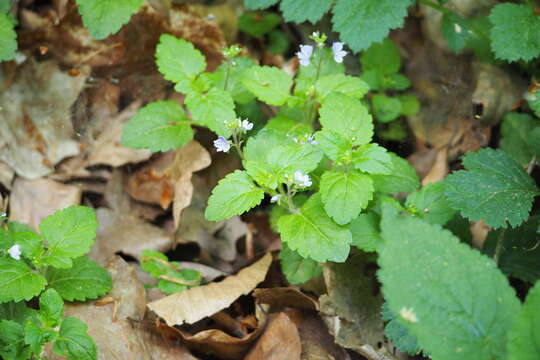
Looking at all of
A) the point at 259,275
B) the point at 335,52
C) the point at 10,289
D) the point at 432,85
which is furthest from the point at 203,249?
the point at 432,85

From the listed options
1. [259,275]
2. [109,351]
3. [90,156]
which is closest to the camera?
[109,351]

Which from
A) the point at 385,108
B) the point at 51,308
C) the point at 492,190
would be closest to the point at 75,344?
the point at 51,308

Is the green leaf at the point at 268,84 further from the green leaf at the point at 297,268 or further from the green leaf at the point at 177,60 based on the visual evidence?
the green leaf at the point at 297,268

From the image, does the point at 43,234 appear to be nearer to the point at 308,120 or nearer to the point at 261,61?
the point at 308,120

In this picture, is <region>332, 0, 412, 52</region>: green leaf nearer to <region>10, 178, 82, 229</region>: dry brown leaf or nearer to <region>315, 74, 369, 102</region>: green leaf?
<region>315, 74, 369, 102</region>: green leaf

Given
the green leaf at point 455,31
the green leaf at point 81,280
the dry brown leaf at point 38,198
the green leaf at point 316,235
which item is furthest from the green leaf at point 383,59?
the green leaf at point 81,280

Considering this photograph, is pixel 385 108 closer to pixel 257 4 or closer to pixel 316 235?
pixel 257 4

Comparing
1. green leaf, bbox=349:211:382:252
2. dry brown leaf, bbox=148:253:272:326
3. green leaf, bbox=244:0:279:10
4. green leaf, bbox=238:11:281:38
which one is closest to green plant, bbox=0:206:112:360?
dry brown leaf, bbox=148:253:272:326

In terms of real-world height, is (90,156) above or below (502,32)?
below
